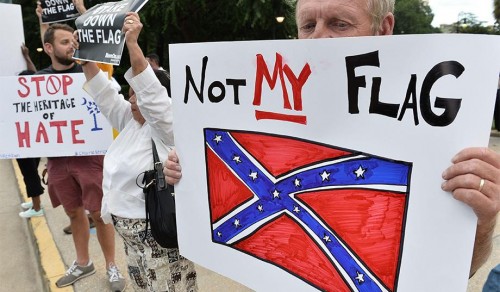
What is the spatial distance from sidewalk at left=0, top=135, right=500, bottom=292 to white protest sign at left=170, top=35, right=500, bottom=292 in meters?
2.03

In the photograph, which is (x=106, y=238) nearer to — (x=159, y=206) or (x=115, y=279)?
(x=115, y=279)

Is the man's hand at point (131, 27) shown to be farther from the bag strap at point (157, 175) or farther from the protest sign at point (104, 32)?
the bag strap at point (157, 175)

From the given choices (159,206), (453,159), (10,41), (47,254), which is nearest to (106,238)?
(47,254)

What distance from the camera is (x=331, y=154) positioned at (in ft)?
3.35

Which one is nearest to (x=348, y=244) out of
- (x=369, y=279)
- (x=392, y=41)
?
(x=369, y=279)

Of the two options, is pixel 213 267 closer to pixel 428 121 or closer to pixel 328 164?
pixel 328 164

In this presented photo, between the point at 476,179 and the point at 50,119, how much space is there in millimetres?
3236

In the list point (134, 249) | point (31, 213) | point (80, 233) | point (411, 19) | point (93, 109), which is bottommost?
point (31, 213)

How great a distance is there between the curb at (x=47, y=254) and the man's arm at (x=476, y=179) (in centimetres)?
316

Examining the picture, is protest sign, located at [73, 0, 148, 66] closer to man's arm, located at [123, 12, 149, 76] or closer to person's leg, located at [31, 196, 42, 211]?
man's arm, located at [123, 12, 149, 76]

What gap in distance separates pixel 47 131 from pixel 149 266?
5.76 feet

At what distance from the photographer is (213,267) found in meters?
1.35

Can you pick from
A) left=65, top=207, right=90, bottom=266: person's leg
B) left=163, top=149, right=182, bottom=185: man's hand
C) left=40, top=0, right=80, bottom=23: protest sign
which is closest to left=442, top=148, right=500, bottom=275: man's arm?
A: left=163, top=149, right=182, bottom=185: man's hand

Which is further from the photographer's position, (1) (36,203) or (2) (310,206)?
(1) (36,203)
